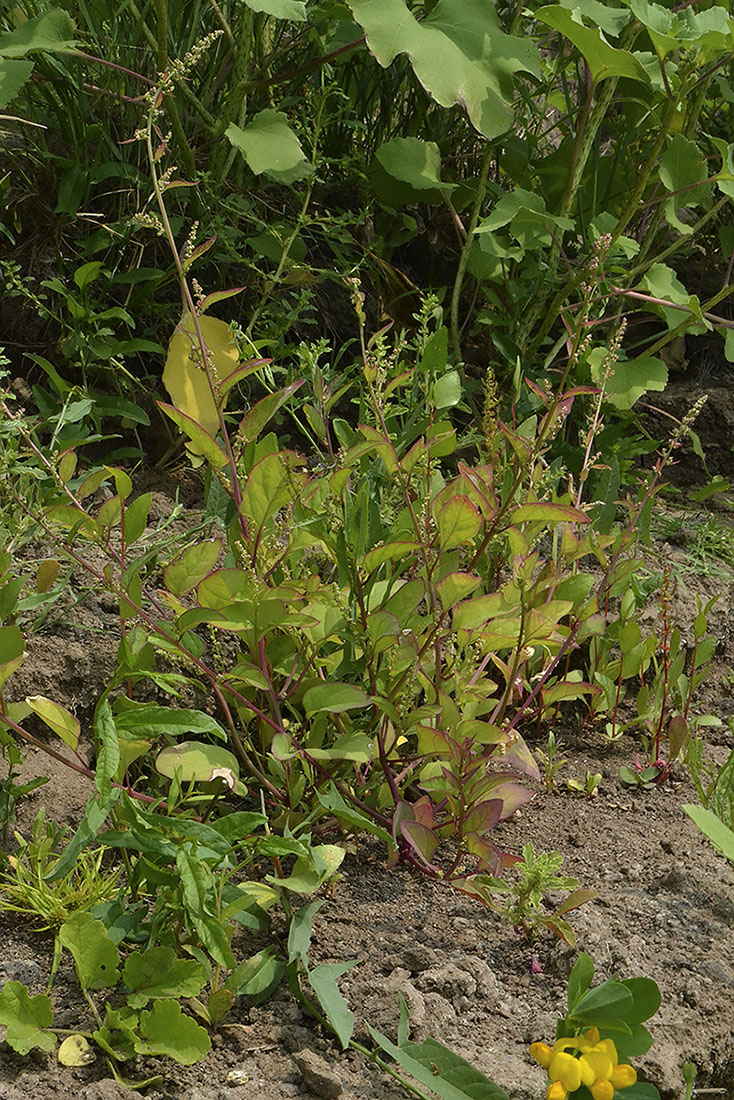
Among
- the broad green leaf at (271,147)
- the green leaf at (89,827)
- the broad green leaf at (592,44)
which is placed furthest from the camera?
the broad green leaf at (271,147)

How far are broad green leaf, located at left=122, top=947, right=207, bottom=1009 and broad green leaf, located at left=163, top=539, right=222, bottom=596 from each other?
0.47 metres

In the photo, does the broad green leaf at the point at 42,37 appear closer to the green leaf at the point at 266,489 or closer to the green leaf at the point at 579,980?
the green leaf at the point at 266,489

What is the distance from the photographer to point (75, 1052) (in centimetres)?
113

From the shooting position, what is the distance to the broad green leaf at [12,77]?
1973 mm

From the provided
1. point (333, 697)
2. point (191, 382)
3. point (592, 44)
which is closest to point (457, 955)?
point (333, 697)

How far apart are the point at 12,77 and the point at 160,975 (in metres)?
1.61

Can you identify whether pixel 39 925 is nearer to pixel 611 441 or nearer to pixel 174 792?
pixel 174 792

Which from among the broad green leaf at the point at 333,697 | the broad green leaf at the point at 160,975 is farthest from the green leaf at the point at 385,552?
the broad green leaf at the point at 160,975

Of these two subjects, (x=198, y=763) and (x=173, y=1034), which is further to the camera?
(x=198, y=763)

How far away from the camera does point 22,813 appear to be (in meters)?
1.46

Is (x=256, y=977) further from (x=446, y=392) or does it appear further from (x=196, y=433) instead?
(x=446, y=392)

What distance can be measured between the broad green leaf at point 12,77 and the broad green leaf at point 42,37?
0.03 metres

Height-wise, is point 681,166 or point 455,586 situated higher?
point 681,166

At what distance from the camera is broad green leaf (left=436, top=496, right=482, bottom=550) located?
1385mm
